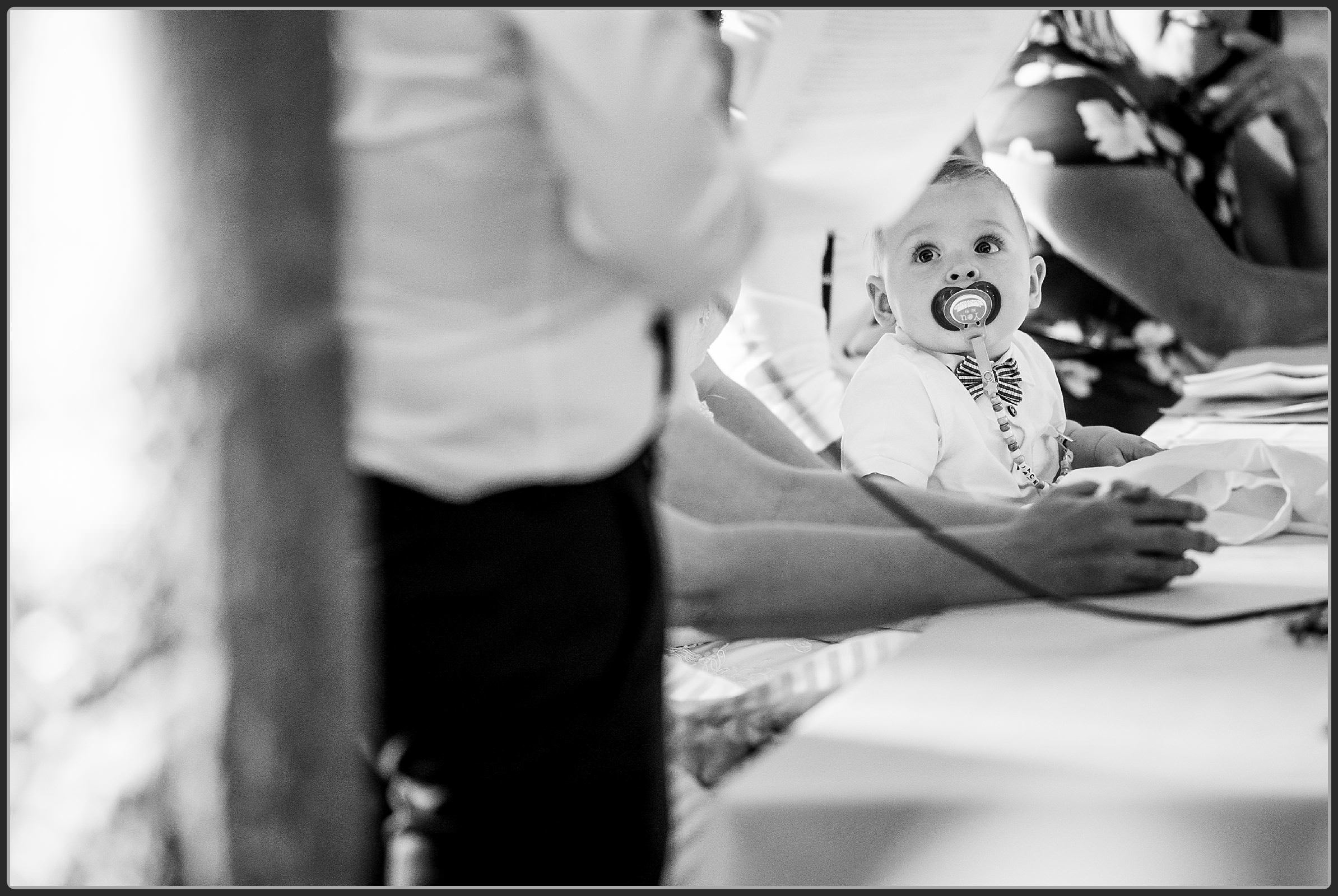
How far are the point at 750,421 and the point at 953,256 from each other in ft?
0.95

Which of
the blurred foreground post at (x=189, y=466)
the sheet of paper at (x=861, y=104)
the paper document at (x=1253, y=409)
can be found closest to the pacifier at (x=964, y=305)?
the paper document at (x=1253, y=409)

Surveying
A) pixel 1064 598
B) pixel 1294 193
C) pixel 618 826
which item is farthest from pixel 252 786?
pixel 1294 193

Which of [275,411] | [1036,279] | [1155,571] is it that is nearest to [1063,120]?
[1036,279]

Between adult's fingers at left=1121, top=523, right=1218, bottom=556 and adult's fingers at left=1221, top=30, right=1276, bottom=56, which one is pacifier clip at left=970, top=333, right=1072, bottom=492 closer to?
adult's fingers at left=1121, top=523, right=1218, bottom=556

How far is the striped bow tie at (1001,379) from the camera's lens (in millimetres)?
1436

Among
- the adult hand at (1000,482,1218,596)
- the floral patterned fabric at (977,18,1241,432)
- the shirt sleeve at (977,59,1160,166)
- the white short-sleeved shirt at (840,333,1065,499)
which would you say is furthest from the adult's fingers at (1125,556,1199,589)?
the shirt sleeve at (977,59,1160,166)

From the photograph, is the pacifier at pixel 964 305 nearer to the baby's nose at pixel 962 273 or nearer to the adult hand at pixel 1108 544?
the baby's nose at pixel 962 273

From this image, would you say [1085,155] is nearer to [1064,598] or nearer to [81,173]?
[1064,598]

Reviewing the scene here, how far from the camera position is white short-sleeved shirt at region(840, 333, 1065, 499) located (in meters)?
1.38

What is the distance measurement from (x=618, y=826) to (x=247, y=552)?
1.08 feet

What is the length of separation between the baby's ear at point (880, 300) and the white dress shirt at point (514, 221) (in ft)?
3.02

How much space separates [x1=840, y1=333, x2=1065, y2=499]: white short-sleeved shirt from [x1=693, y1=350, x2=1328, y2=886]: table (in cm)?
50

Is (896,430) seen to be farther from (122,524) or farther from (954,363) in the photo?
(122,524)

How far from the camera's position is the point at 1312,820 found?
72 centimetres
